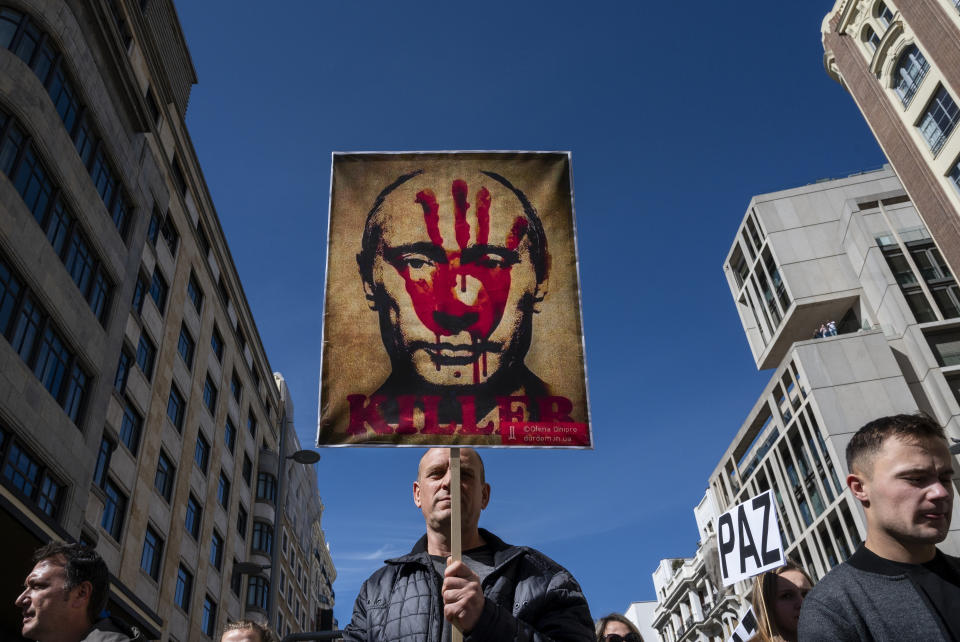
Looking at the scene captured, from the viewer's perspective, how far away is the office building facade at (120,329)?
56.9 feet

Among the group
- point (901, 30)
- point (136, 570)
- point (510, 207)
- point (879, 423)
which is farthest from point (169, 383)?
point (901, 30)

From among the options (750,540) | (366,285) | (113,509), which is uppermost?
(113,509)

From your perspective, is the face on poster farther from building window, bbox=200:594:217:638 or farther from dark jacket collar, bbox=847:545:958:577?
building window, bbox=200:594:217:638

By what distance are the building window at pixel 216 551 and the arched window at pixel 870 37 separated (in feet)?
125

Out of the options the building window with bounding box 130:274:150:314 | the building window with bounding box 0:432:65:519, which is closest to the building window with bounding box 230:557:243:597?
the building window with bounding box 130:274:150:314

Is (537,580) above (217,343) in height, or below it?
below

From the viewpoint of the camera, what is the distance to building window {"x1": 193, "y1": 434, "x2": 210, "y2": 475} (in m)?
32.1

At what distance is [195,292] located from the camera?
112 ft

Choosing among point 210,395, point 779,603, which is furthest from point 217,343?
point 779,603

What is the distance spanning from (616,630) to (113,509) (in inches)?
800

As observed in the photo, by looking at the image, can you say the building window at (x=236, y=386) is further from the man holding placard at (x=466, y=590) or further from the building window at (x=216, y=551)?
the man holding placard at (x=466, y=590)

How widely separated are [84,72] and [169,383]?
12021mm

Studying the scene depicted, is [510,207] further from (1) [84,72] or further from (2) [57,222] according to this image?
(1) [84,72]

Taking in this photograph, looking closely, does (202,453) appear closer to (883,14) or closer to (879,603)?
(879,603)
